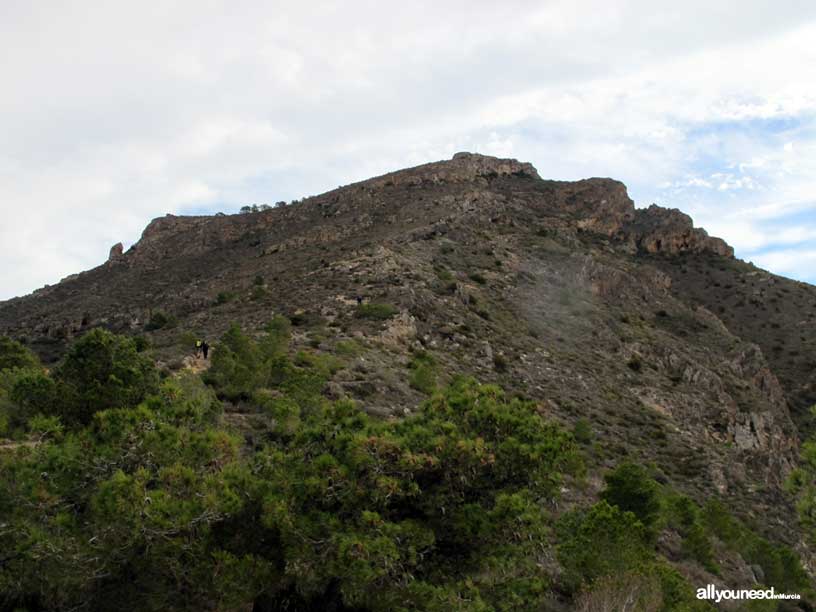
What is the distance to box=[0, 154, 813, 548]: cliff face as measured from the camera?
3056 centimetres

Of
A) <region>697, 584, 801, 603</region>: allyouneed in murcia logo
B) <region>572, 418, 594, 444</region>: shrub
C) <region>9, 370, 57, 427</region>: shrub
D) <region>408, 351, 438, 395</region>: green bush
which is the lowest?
<region>697, 584, 801, 603</region>: allyouneed in murcia logo

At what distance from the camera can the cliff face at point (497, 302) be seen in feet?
100

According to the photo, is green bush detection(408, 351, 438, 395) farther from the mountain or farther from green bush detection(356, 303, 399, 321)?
green bush detection(356, 303, 399, 321)

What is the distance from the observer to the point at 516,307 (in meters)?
43.2

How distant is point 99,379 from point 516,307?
33745mm

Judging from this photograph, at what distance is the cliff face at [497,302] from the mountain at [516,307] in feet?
0.61

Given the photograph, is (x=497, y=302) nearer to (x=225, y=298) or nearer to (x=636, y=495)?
(x=225, y=298)

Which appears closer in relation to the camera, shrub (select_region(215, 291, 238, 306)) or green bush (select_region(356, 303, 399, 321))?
green bush (select_region(356, 303, 399, 321))

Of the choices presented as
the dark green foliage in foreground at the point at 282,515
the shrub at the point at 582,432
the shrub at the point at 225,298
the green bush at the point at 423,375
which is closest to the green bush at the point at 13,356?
the green bush at the point at 423,375

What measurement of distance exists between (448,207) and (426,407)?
55.1 meters

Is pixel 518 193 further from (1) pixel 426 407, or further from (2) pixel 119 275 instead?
(1) pixel 426 407

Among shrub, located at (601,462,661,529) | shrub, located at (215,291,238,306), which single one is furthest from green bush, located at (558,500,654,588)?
shrub, located at (215,291,238,306)

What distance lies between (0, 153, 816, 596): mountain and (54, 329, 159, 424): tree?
7342 mm

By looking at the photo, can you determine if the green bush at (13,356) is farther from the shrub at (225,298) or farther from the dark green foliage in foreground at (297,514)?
the shrub at (225,298)
